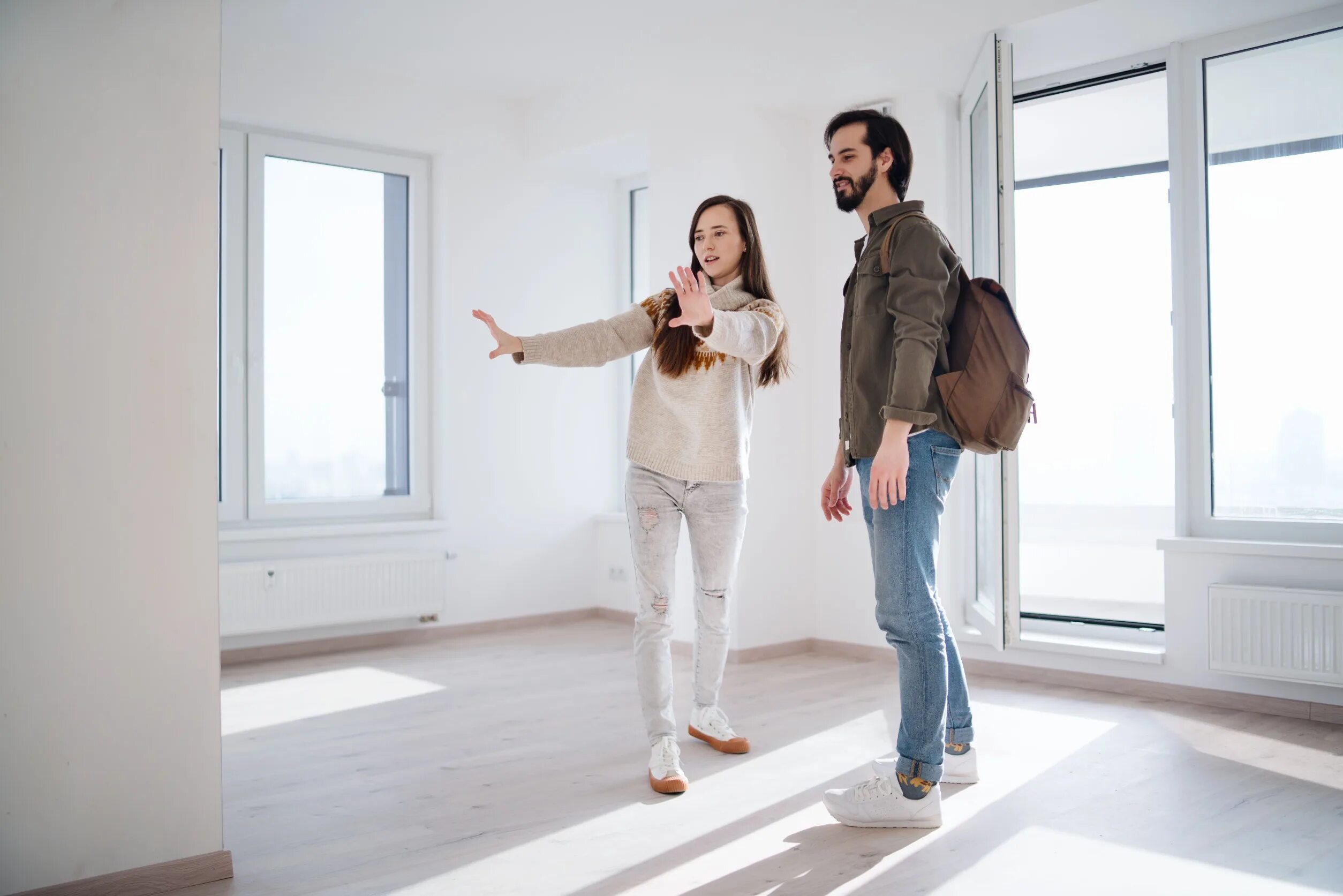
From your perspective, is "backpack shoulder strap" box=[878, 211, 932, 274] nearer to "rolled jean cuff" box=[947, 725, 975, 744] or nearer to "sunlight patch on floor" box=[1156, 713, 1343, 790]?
"rolled jean cuff" box=[947, 725, 975, 744]

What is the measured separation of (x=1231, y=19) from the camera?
3.36 m

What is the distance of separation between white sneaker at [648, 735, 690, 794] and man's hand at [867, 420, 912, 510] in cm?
91

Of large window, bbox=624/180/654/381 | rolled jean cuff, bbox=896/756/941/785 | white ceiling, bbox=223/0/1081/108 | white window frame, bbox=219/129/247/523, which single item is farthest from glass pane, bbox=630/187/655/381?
rolled jean cuff, bbox=896/756/941/785

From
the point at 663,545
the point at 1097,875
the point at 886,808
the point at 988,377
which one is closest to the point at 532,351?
the point at 663,545

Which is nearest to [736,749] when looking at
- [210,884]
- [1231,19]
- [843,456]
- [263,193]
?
[843,456]

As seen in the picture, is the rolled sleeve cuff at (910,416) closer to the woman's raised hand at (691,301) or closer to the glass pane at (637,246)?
the woman's raised hand at (691,301)

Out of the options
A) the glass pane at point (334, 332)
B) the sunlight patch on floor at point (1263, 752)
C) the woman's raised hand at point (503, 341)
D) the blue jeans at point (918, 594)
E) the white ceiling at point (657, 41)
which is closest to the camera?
the blue jeans at point (918, 594)

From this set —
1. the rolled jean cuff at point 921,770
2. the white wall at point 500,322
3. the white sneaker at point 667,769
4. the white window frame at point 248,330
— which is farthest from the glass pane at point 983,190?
the white window frame at point 248,330

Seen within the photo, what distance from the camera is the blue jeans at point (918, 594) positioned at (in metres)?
2.01

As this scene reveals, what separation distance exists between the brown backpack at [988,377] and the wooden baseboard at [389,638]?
11.0ft

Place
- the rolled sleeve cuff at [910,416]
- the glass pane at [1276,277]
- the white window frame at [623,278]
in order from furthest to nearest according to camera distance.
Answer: the white window frame at [623,278] < the glass pane at [1276,277] < the rolled sleeve cuff at [910,416]

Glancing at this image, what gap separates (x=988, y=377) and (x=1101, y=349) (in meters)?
4.79

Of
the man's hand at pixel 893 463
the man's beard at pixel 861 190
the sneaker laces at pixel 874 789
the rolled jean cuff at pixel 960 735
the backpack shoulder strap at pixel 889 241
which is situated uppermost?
the man's beard at pixel 861 190

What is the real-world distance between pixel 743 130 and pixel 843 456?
234 centimetres
